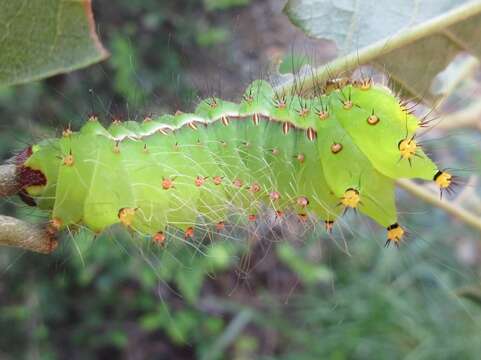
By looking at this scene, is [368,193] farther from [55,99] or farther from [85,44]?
[55,99]

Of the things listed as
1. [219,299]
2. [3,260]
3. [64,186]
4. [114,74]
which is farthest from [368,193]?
[219,299]

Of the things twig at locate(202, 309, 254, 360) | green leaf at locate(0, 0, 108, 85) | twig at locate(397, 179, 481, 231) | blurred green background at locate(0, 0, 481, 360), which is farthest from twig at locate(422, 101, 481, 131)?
twig at locate(202, 309, 254, 360)

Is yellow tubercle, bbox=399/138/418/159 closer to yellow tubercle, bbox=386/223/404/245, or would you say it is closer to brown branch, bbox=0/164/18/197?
yellow tubercle, bbox=386/223/404/245

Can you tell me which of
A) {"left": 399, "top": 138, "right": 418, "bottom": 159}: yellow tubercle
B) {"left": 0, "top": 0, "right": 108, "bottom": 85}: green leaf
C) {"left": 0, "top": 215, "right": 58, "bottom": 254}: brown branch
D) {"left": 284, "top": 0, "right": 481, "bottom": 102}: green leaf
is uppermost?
{"left": 284, "top": 0, "right": 481, "bottom": 102}: green leaf

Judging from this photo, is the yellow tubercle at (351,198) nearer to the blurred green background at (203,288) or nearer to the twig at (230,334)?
the blurred green background at (203,288)

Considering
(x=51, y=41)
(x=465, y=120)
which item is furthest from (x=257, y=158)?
(x=465, y=120)

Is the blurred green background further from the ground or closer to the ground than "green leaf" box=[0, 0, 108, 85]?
further from the ground
